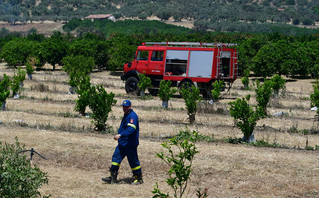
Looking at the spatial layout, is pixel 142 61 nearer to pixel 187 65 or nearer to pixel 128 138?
pixel 187 65

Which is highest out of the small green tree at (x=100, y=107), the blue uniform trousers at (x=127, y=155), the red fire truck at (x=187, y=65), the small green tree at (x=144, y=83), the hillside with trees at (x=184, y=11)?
the hillside with trees at (x=184, y=11)

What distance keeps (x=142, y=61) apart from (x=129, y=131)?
1666cm

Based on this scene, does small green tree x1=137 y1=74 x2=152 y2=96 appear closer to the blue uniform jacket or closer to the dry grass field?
the dry grass field

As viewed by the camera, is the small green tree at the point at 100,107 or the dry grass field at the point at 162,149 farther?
the small green tree at the point at 100,107

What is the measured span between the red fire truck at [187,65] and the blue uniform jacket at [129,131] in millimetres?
14720

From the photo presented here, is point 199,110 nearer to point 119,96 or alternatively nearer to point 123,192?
point 119,96

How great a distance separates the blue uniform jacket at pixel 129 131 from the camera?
9938 millimetres

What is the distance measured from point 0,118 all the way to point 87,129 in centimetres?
375

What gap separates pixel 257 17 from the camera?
5605 inches

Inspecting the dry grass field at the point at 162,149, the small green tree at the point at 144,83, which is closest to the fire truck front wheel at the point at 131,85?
the small green tree at the point at 144,83

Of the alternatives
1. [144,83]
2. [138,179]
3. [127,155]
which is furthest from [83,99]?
[127,155]

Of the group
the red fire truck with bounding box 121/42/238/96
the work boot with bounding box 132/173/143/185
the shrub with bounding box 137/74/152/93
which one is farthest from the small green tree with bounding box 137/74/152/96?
the work boot with bounding box 132/173/143/185

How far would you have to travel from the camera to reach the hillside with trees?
139750mm

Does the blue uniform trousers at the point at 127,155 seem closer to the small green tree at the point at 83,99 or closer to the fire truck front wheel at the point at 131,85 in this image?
the small green tree at the point at 83,99
